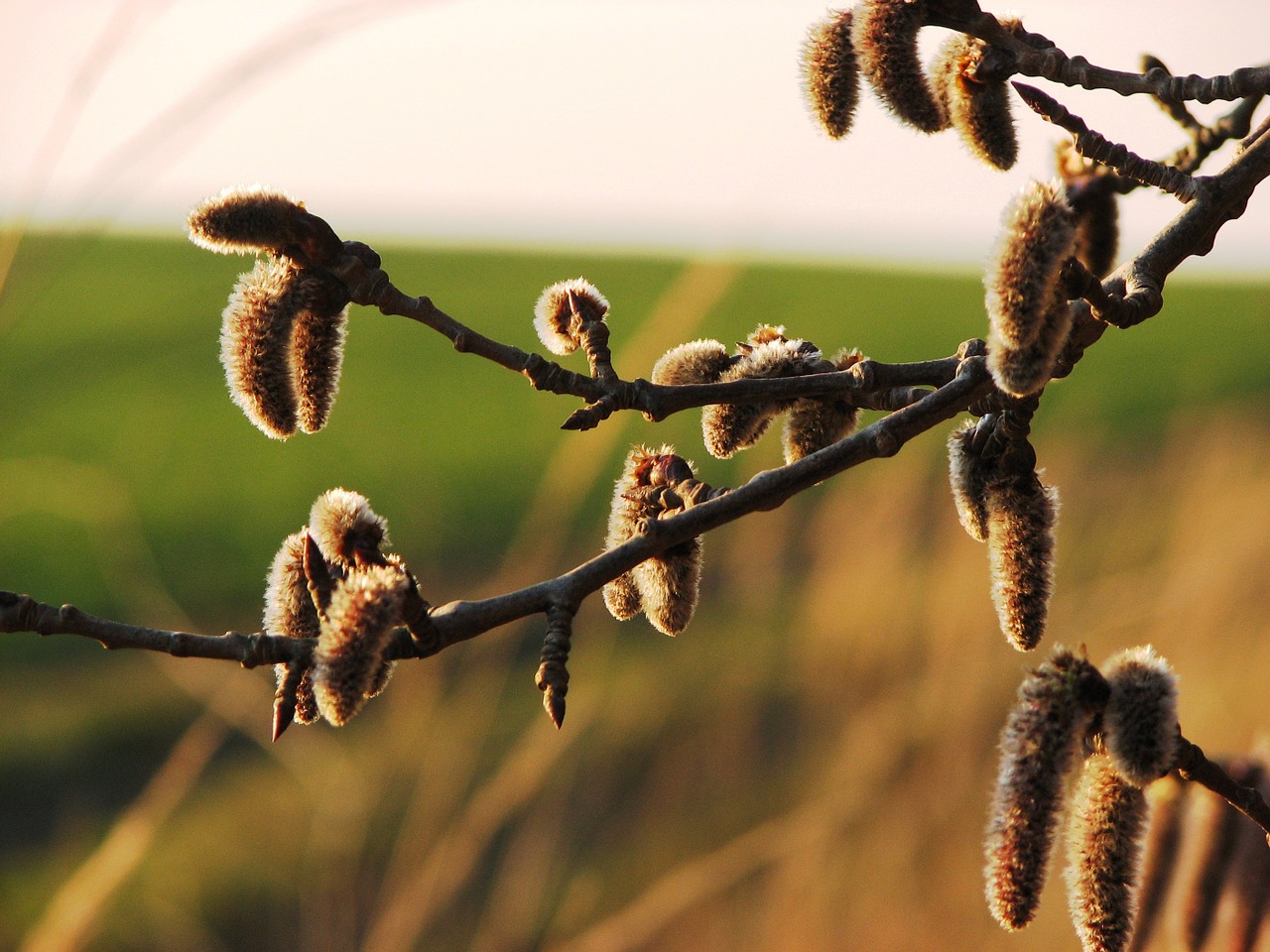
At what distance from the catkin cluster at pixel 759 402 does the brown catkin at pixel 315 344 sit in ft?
0.83

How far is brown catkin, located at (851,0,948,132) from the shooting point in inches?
33.6

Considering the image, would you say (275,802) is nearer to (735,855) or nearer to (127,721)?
(127,721)

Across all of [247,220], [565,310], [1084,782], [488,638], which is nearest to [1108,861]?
[1084,782]

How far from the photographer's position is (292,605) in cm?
75

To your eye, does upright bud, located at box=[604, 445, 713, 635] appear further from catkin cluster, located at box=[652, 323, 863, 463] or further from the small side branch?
the small side branch

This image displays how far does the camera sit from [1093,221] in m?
1.16

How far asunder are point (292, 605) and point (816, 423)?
42 cm

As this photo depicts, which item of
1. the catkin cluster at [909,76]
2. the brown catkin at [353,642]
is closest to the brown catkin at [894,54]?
the catkin cluster at [909,76]

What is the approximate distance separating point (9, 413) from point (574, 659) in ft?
13.8

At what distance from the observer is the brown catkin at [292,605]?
0.74 metres

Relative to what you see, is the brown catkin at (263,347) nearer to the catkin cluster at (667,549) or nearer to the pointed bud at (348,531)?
the pointed bud at (348,531)

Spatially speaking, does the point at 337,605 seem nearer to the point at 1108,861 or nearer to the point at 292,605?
the point at 292,605

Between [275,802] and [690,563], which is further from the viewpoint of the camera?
[275,802]

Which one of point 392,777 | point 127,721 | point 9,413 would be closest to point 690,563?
point 392,777
